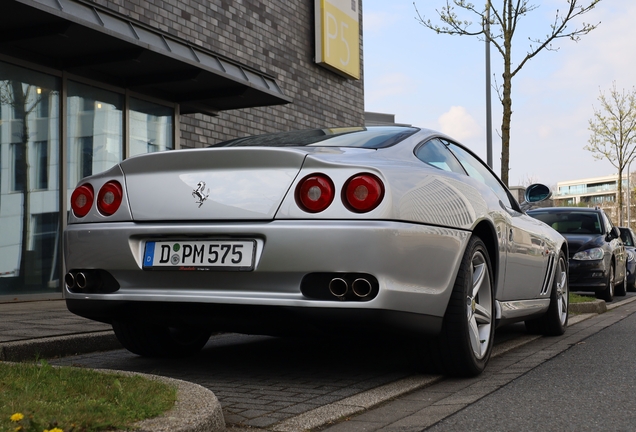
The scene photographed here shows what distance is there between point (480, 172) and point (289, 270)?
2.21 meters

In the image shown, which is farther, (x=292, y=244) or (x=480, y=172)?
(x=480, y=172)

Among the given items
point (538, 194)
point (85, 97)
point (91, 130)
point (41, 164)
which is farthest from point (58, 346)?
point (85, 97)

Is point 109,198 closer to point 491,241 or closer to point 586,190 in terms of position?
point 491,241

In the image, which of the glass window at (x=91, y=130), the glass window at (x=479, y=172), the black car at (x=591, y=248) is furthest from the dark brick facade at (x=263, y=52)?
the glass window at (x=479, y=172)

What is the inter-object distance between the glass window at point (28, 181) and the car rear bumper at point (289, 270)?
5.51 m

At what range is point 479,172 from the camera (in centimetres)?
543

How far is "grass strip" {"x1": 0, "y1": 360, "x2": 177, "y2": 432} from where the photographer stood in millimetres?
2568

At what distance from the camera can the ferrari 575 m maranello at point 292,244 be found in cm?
368

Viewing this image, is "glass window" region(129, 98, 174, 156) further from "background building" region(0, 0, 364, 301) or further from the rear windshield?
the rear windshield

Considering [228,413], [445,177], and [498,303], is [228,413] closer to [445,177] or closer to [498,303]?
[445,177]

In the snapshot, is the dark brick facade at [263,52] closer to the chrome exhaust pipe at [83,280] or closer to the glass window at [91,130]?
the glass window at [91,130]

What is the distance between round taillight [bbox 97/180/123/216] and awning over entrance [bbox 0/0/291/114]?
4297mm

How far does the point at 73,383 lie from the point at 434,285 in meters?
1.72

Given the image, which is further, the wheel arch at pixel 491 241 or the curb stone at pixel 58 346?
the wheel arch at pixel 491 241
